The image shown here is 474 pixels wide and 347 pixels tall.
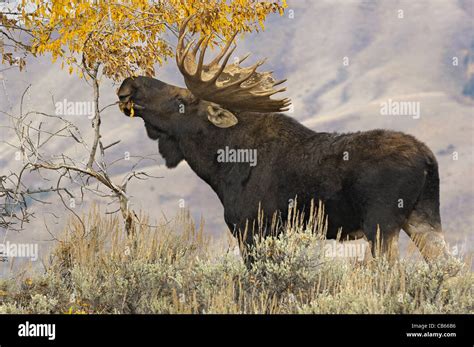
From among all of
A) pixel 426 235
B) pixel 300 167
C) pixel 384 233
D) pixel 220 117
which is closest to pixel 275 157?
pixel 300 167

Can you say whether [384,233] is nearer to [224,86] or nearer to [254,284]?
[254,284]

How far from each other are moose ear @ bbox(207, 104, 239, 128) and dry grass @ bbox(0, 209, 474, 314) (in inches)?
56.9

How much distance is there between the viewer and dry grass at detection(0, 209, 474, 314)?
7.70 metres

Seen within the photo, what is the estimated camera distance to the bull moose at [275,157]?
8.40m

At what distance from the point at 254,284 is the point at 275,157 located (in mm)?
1603

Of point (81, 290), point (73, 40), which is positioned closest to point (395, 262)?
point (81, 290)

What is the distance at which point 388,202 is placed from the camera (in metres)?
8.34

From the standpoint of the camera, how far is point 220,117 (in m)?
9.55

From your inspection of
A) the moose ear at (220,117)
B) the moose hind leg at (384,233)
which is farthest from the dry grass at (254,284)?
the moose ear at (220,117)

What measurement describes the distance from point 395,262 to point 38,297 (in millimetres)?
3819

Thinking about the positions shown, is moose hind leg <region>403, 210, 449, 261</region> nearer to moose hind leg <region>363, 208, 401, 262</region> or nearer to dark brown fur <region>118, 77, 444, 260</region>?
dark brown fur <region>118, 77, 444, 260</region>
